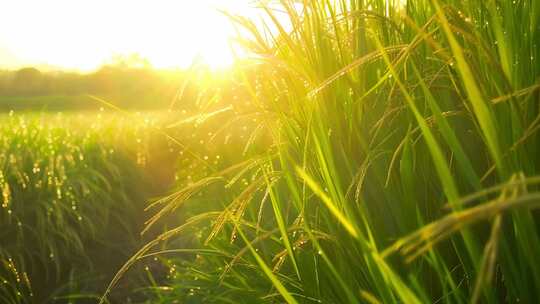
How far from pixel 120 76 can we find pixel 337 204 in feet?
97.1

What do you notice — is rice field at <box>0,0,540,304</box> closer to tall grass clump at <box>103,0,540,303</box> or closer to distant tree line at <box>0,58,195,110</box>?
tall grass clump at <box>103,0,540,303</box>

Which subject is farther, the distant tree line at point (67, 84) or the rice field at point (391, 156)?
the distant tree line at point (67, 84)

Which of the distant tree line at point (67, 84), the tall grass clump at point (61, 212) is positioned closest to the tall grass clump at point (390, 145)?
the tall grass clump at point (61, 212)

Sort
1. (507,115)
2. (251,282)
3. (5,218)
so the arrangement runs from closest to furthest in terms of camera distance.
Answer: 1. (507,115)
2. (251,282)
3. (5,218)

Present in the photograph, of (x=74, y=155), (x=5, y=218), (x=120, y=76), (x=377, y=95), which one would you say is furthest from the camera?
(x=120, y=76)

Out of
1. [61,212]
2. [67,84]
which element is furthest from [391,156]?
[67,84]

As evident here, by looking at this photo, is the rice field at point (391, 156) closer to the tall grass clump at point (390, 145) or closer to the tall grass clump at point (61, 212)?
the tall grass clump at point (390, 145)

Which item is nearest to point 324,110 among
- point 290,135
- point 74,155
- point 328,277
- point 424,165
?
point 290,135

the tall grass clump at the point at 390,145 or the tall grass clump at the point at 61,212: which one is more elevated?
the tall grass clump at the point at 390,145

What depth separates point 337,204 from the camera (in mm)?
1204

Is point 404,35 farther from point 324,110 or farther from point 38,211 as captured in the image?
point 38,211

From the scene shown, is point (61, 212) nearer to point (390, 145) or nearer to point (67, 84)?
point (390, 145)

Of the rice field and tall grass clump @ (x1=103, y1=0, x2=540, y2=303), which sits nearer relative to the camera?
the rice field

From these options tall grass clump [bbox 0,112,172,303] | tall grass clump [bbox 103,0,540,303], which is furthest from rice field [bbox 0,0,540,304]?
tall grass clump [bbox 0,112,172,303]
